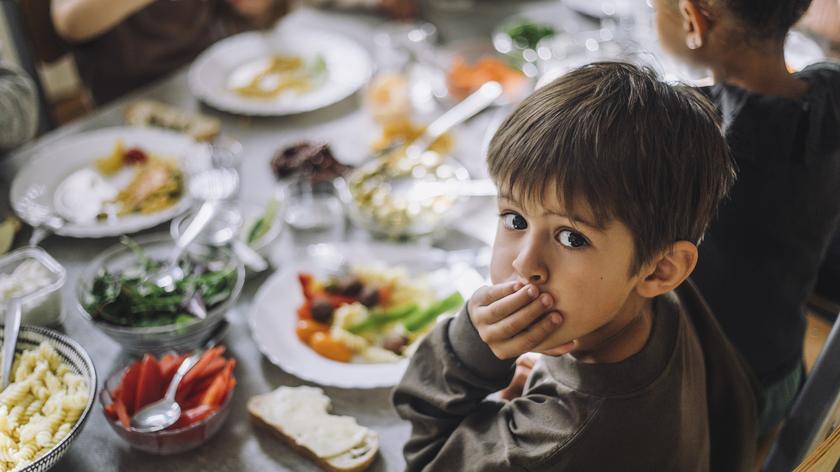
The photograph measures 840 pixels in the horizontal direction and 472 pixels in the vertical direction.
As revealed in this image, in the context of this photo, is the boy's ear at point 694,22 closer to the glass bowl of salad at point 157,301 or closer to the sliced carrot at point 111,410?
the glass bowl of salad at point 157,301

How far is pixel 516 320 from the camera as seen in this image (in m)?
0.89

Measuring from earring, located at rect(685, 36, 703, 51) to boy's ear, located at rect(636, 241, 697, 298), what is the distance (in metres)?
0.39

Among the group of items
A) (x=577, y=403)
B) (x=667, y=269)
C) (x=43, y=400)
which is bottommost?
(x=43, y=400)

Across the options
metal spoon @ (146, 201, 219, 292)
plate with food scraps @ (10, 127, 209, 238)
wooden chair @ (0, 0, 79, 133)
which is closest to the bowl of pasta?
metal spoon @ (146, 201, 219, 292)

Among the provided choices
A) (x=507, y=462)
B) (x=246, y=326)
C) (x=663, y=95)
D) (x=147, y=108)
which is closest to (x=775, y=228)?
(x=663, y=95)

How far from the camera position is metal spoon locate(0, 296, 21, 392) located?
1.12m

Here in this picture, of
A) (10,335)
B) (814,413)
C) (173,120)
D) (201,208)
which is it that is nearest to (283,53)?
(173,120)

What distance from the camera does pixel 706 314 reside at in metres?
1.13

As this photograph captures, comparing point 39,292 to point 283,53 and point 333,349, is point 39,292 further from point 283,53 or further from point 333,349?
point 283,53

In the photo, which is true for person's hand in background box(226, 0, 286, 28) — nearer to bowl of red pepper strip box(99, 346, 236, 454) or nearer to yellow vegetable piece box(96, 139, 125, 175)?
yellow vegetable piece box(96, 139, 125, 175)

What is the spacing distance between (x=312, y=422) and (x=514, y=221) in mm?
467

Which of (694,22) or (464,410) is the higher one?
(694,22)

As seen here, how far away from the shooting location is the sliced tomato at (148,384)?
1.13m

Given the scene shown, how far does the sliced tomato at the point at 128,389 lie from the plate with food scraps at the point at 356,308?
0.70ft
